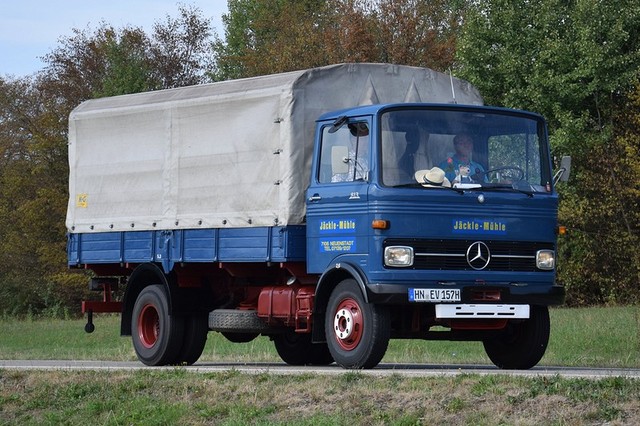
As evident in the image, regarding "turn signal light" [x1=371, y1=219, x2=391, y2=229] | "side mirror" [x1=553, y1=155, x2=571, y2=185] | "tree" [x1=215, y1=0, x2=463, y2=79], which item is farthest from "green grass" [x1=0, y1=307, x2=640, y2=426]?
"tree" [x1=215, y1=0, x2=463, y2=79]

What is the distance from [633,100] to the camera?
147ft

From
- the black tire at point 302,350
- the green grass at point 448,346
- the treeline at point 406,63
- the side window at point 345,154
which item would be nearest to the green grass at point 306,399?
the side window at point 345,154

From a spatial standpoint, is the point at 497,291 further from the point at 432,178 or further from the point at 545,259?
the point at 432,178

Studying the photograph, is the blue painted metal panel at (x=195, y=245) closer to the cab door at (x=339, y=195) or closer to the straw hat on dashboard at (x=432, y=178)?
the cab door at (x=339, y=195)

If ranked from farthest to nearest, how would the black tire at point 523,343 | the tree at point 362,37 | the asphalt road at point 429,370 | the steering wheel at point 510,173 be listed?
1. the tree at point 362,37
2. the black tire at point 523,343
3. the steering wheel at point 510,173
4. the asphalt road at point 429,370

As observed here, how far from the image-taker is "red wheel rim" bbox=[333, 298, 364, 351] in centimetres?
1509

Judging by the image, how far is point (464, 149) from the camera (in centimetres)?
1538

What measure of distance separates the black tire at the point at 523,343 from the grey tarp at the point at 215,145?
2.75 m

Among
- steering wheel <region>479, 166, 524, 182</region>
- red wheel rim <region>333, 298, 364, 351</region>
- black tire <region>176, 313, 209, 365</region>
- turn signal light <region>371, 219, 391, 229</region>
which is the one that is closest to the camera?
turn signal light <region>371, 219, 391, 229</region>

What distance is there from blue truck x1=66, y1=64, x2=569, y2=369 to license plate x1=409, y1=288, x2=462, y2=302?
0.05 feet

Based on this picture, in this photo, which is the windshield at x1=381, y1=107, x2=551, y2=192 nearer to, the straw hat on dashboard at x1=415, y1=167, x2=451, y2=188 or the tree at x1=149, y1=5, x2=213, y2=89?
the straw hat on dashboard at x1=415, y1=167, x2=451, y2=188

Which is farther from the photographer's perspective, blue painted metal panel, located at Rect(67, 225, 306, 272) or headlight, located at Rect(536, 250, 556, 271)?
blue painted metal panel, located at Rect(67, 225, 306, 272)

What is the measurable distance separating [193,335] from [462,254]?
4.75 meters

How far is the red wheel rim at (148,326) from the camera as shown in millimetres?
18844
